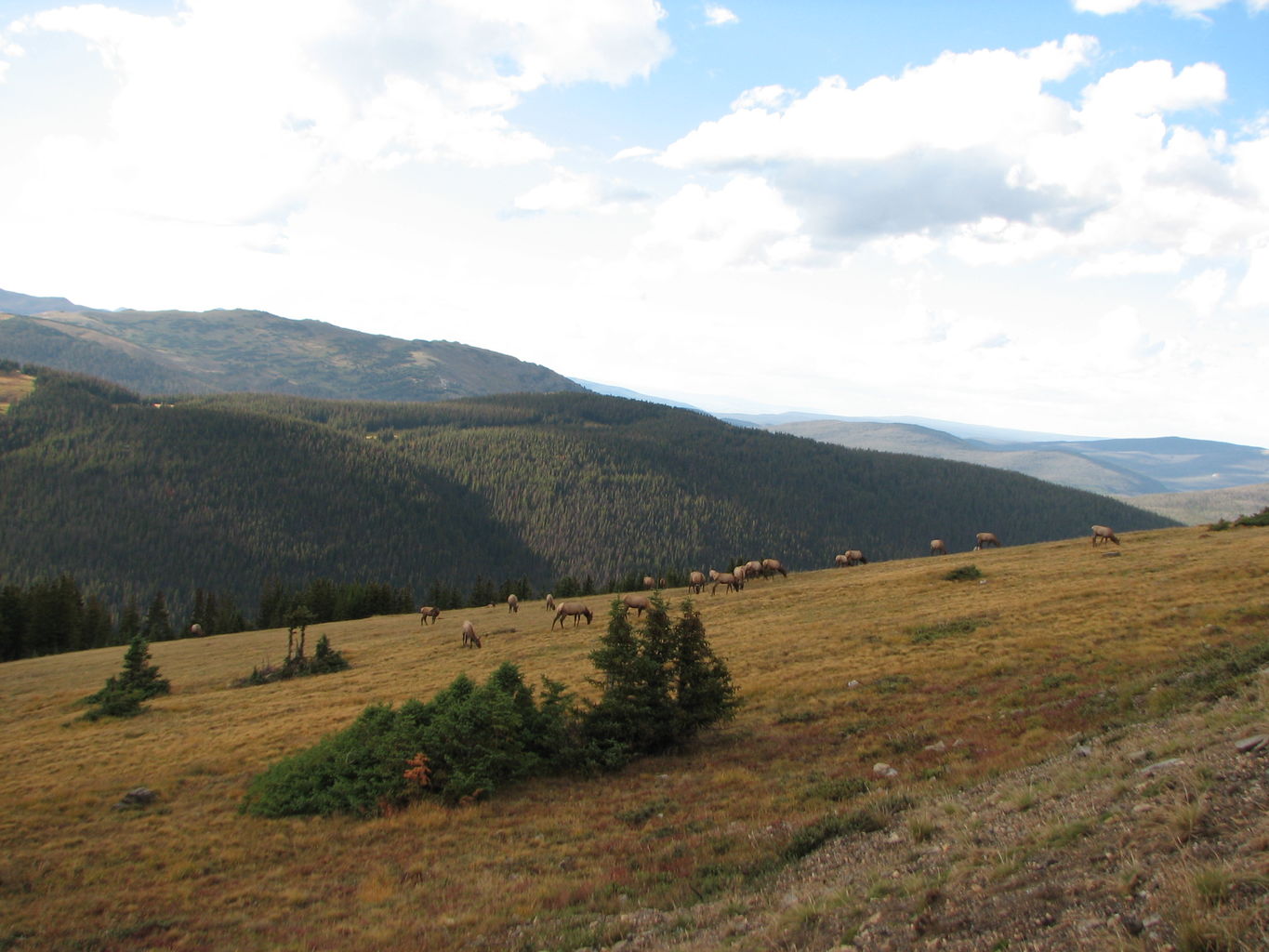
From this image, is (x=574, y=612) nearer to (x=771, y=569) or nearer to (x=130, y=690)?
(x=771, y=569)

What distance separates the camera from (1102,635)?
25969 millimetres

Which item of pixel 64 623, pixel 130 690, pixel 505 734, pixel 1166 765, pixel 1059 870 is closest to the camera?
pixel 1059 870

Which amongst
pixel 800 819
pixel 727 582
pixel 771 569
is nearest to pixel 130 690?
pixel 800 819

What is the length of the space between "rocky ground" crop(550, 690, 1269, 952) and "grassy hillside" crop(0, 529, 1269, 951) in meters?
0.05

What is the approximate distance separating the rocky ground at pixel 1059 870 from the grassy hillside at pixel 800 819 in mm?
45

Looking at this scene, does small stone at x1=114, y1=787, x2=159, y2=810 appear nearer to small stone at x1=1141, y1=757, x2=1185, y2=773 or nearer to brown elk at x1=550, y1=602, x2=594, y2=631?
small stone at x1=1141, y1=757, x2=1185, y2=773

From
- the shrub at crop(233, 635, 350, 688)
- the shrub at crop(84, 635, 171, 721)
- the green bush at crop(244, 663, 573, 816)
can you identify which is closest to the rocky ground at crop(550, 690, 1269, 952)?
the green bush at crop(244, 663, 573, 816)

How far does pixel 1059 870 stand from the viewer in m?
8.29

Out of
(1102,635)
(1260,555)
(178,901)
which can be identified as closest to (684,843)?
(178,901)

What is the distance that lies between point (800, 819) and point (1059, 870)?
22.2 feet

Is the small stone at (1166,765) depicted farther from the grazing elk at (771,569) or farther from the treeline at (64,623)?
the treeline at (64,623)

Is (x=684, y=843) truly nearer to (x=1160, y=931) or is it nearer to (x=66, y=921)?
(x=1160, y=931)

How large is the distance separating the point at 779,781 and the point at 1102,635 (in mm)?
16466

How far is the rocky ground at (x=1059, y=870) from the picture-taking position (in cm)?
642
